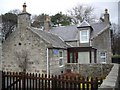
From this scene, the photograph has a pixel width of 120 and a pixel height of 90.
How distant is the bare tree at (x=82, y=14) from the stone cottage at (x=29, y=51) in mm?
28666

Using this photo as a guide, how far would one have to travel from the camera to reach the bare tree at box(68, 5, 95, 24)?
49438 mm

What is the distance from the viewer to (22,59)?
67.4 feet

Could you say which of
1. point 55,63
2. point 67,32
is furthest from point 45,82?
point 67,32

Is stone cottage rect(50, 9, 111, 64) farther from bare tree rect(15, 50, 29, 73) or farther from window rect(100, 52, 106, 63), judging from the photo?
bare tree rect(15, 50, 29, 73)

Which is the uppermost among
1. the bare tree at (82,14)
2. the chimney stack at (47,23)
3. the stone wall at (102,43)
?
the bare tree at (82,14)

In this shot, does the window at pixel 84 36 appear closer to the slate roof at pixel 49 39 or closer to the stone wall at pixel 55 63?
the slate roof at pixel 49 39

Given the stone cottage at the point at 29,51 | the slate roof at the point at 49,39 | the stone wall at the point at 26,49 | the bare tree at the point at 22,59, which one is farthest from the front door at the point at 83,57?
the bare tree at the point at 22,59

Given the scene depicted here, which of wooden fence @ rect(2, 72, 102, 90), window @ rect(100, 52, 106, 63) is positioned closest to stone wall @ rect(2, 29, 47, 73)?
window @ rect(100, 52, 106, 63)

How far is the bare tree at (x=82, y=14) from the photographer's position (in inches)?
1946

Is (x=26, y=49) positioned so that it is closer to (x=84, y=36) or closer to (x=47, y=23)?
(x=84, y=36)

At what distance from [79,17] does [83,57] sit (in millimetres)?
26935

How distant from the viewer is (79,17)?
49.6 metres

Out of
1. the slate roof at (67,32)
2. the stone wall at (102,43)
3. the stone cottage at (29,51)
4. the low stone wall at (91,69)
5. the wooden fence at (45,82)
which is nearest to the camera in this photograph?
the wooden fence at (45,82)

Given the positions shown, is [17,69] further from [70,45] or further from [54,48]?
[70,45]
